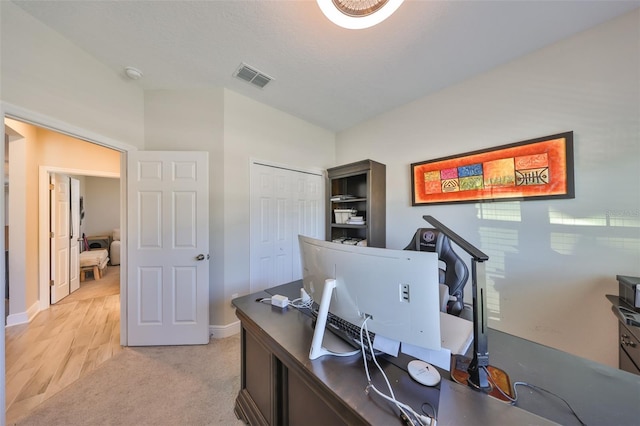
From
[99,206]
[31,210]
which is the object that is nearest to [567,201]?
[31,210]

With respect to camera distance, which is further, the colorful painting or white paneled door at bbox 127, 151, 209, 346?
white paneled door at bbox 127, 151, 209, 346

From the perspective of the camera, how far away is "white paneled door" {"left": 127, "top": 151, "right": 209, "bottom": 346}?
224 cm

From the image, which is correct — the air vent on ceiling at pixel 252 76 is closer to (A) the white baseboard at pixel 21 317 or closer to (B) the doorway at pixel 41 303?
(B) the doorway at pixel 41 303

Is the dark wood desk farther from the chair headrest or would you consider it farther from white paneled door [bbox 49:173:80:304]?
white paneled door [bbox 49:173:80:304]

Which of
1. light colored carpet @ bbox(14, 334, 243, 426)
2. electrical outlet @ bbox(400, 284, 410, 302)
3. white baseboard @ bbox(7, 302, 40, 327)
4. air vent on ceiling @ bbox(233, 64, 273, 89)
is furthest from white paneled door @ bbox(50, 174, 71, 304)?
electrical outlet @ bbox(400, 284, 410, 302)

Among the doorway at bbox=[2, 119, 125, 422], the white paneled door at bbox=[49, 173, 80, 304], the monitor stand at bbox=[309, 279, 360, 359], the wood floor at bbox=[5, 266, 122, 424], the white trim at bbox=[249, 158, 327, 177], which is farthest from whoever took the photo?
the white paneled door at bbox=[49, 173, 80, 304]

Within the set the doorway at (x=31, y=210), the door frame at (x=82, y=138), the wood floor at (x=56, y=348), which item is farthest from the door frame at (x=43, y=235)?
the wood floor at (x=56, y=348)

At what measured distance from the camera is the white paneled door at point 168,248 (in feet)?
7.36

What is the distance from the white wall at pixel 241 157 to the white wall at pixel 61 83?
0.96 meters

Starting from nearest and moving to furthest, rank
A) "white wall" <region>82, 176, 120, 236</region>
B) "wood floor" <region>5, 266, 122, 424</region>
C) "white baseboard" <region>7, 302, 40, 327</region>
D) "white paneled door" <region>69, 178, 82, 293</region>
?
"wood floor" <region>5, 266, 122, 424</region>, "white baseboard" <region>7, 302, 40, 327</region>, "white paneled door" <region>69, 178, 82, 293</region>, "white wall" <region>82, 176, 120, 236</region>

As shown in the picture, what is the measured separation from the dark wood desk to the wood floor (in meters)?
1.78

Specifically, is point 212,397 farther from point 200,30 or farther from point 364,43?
point 364,43

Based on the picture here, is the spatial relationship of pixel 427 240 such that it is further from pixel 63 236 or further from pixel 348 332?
pixel 63 236

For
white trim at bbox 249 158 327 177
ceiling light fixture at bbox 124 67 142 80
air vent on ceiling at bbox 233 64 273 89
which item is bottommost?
white trim at bbox 249 158 327 177
